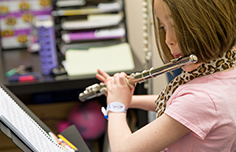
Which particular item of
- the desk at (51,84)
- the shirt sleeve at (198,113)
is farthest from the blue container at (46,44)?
the shirt sleeve at (198,113)

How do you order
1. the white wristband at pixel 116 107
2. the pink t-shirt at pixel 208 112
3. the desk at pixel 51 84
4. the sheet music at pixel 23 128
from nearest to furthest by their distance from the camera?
the sheet music at pixel 23 128 → the pink t-shirt at pixel 208 112 → the white wristband at pixel 116 107 → the desk at pixel 51 84

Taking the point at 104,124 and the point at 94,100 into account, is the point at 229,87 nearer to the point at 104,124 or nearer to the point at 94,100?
the point at 104,124

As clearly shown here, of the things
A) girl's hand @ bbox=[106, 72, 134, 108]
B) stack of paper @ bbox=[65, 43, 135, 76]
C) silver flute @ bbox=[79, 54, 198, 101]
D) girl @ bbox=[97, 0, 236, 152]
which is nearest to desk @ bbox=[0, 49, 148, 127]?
stack of paper @ bbox=[65, 43, 135, 76]

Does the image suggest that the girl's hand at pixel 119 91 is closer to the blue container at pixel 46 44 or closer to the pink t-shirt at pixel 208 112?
the pink t-shirt at pixel 208 112

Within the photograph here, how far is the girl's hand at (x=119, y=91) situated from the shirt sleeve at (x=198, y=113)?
18 cm

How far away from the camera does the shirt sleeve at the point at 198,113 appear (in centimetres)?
66

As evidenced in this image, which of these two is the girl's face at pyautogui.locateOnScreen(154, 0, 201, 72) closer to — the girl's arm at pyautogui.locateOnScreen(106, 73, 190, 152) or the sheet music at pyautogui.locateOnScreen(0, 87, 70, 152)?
the girl's arm at pyautogui.locateOnScreen(106, 73, 190, 152)

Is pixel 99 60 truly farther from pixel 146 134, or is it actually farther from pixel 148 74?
pixel 146 134

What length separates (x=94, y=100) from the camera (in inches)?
67.8

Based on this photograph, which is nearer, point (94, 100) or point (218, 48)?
point (218, 48)

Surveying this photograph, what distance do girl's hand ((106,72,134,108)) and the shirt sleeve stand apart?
182mm

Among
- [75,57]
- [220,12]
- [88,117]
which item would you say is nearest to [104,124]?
[88,117]

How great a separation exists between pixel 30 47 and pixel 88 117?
1.77ft

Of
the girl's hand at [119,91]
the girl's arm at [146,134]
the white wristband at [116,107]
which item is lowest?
the girl's arm at [146,134]
